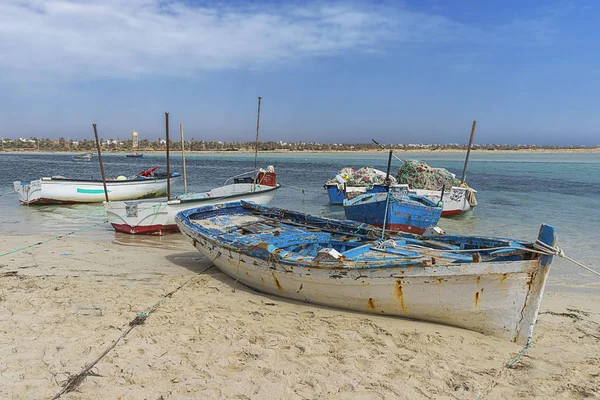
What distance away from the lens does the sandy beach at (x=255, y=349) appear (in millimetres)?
4156

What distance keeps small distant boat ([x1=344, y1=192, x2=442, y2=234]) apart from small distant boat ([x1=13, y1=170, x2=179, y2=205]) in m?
10.9

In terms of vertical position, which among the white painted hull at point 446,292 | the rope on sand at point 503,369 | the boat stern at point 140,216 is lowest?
the boat stern at point 140,216

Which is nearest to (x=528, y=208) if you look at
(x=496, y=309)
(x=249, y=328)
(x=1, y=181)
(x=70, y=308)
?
(x=496, y=309)

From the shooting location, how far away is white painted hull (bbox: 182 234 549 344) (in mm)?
4836

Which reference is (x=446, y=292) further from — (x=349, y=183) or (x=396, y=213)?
(x=349, y=183)

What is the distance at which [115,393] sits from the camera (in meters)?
3.96

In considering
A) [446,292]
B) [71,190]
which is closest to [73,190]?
[71,190]

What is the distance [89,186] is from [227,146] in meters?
75.9

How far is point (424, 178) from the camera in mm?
18000

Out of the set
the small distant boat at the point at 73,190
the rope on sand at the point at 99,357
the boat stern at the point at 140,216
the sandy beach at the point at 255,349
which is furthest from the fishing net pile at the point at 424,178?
the rope on sand at the point at 99,357

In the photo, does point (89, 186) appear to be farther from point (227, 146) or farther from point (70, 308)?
point (227, 146)

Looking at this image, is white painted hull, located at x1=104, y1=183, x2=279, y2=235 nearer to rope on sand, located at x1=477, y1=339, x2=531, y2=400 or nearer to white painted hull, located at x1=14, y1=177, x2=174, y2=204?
white painted hull, located at x1=14, y1=177, x2=174, y2=204

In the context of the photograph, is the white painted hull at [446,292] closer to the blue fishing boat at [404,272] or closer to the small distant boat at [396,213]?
the blue fishing boat at [404,272]

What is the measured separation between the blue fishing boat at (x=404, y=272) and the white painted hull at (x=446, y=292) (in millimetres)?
11
